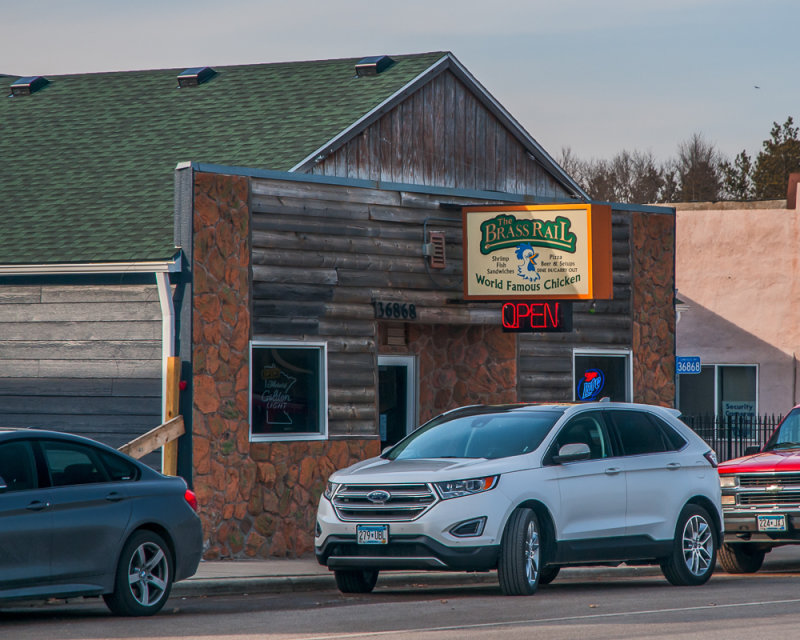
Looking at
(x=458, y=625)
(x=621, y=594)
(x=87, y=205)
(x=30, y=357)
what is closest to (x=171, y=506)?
(x=458, y=625)

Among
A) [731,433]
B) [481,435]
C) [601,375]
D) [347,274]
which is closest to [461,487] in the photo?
[481,435]

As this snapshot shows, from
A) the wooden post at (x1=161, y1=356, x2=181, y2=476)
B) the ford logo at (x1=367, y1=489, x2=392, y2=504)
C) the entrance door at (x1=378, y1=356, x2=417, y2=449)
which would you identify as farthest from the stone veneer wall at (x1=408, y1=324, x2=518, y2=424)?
the ford logo at (x1=367, y1=489, x2=392, y2=504)

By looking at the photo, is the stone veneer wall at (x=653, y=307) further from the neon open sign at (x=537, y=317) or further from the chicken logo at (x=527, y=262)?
the chicken logo at (x=527, y=262)

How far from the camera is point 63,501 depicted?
10.9 meters

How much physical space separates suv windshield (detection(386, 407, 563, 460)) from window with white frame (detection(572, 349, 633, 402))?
6.88 metres

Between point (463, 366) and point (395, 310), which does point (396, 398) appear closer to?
point (463, 366)

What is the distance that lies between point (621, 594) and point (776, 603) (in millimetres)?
1588

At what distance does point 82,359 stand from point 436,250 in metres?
4.84

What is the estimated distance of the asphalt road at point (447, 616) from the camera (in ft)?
33.6

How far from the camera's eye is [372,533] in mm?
12508

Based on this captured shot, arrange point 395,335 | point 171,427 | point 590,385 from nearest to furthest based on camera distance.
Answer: point 171,427, point 395,335, point 590,385

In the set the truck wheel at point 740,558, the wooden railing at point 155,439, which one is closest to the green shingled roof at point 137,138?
the wooden railing at point 155,439

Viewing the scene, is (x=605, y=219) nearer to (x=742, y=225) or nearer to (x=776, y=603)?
(x=776, y=603)

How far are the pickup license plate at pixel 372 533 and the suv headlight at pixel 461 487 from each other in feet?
1.87
